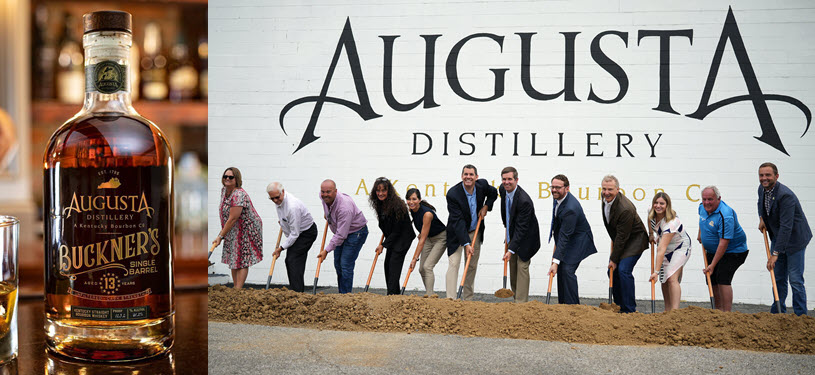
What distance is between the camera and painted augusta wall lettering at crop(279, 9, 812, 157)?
11.8 ft

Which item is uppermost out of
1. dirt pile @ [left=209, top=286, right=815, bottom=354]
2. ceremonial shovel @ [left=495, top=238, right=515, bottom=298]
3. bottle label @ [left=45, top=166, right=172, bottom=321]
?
bottle label @ [left=45, top=166, right=172, bottom=321]

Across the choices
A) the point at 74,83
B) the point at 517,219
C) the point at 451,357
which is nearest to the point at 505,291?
the point at 517,219

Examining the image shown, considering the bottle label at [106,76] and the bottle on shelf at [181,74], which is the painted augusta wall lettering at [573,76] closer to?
the bottle on shelf at [181,74]

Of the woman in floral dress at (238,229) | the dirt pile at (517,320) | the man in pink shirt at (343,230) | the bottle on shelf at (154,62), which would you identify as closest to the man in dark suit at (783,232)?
the dirt pile at (517,320)

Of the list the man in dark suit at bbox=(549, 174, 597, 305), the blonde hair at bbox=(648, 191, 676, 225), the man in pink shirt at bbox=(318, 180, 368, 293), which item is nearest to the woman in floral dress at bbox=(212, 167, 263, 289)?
the man in pink shirt at bbox=(318, 180, 368, 293)

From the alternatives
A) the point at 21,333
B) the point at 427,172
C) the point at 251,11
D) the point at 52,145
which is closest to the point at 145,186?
the point at 52,145

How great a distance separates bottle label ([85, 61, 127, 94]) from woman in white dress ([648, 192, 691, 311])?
3.28m

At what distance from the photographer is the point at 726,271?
363 cm

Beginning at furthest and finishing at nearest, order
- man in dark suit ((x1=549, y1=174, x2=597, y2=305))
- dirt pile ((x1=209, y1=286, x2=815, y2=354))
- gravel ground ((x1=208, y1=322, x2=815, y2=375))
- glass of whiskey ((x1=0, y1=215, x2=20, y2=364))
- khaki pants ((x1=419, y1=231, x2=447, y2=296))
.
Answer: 1. khaki pants ((x1=419, y1=231, x2=447, y2=296))
2. man in dark suit ((x1=549, y1=174, x2=597, y2=305))
3. dirt pile ((x1=209, y1=286, x2=815, y2=354))
4. gravel ground ((x1=208, y1=322, x2=815, y2=375))
5. glass of whiskey ((x1=0, y1=215, x2=20, y2=364))

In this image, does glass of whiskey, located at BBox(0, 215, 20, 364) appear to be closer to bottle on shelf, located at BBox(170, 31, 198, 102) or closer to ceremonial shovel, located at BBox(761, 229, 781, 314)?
bottle on shelf, located at BBox(170, 31, 198, 102)

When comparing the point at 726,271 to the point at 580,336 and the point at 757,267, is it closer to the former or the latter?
the point at 757,267

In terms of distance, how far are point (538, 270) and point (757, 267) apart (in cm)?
117

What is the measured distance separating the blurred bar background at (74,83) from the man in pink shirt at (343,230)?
0.73 m

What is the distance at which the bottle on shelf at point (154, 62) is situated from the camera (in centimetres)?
329
